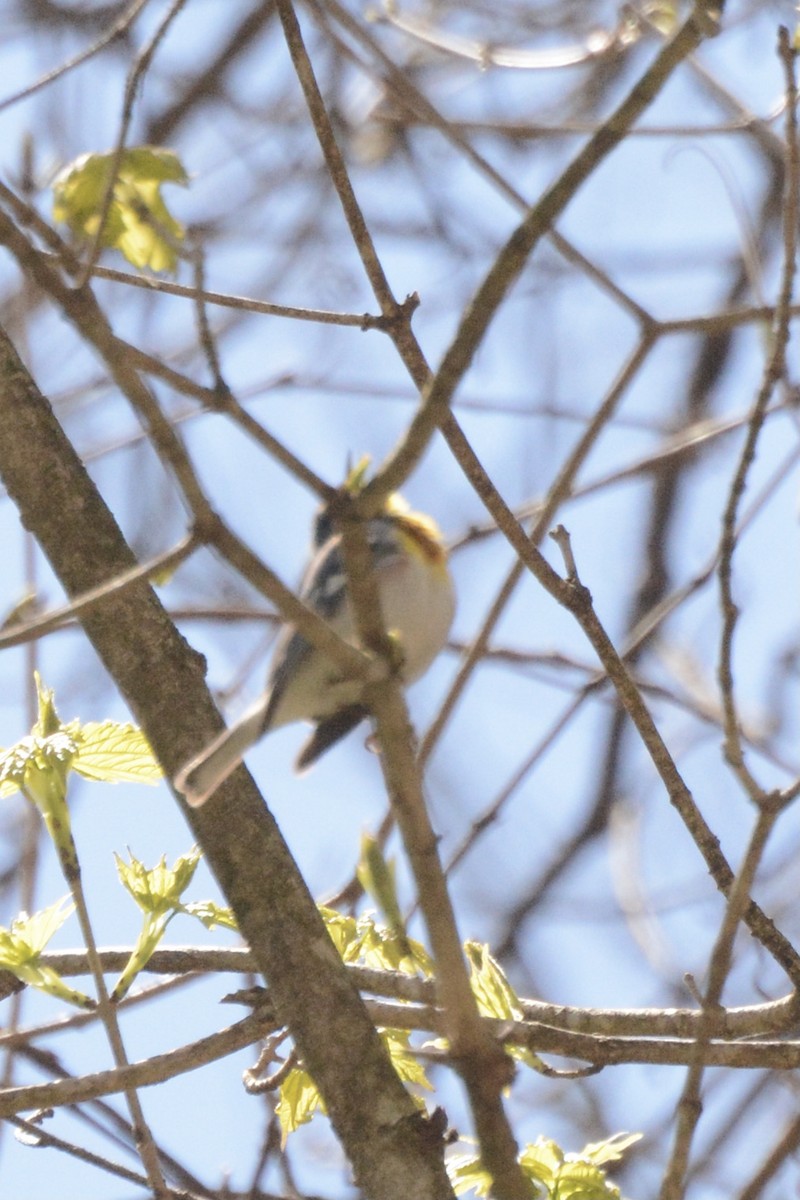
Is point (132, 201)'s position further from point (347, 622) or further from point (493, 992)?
point (493, 992)

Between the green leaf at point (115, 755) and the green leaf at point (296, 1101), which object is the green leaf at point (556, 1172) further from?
the green leaf at point (115, 755)

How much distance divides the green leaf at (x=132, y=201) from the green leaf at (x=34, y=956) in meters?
1.48

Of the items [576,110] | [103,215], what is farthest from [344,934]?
[576,110]

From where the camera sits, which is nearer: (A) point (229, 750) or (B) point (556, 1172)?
(B) point (556, 1172)

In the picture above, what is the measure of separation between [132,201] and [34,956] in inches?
65.1

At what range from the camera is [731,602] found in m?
1.61

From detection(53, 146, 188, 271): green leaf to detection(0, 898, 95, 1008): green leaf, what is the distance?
1.48 meters

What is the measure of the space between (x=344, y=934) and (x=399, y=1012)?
0.19m

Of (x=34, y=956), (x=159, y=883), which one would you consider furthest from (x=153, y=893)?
(x=34, y=956)

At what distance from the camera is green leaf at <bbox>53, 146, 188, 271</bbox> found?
2.84m

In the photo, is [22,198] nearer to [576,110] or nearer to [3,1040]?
[3,1040]

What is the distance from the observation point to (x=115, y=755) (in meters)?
2.04

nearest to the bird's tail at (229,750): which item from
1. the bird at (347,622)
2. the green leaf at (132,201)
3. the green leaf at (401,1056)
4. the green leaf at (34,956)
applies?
the bird at (347,622)

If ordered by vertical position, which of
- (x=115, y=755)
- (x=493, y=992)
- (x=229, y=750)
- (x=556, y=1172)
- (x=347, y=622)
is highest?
(x=347, y=622)
